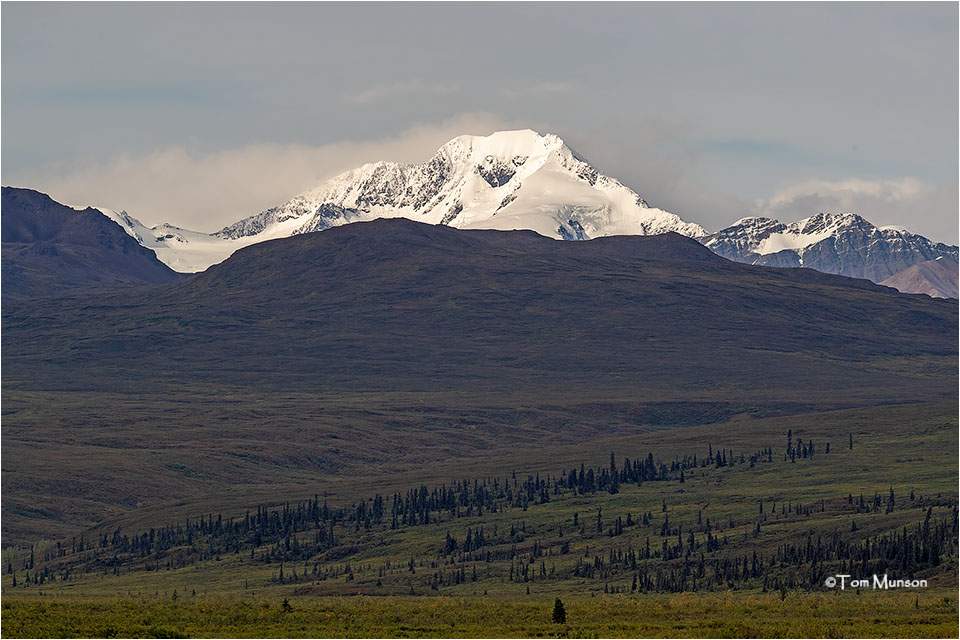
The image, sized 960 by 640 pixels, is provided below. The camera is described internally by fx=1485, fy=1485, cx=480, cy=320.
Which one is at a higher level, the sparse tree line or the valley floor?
the valley floor

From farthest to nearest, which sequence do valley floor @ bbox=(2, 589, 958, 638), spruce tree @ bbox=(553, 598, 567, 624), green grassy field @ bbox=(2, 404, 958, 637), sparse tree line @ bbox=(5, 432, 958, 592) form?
sparse tree line @ bbox=(5, 432, 958, 592), spruce tree @ bbox=(553, 598, 567, 624), green grassy field @ bbox=(2, 404, 958, 637), valley floor @ bbox=(2, 589, 958, 638)

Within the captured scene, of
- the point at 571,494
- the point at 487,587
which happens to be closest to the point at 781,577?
the point at 487,587

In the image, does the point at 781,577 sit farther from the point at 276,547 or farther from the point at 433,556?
the point at 276,547

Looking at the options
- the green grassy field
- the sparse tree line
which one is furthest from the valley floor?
the sparse tree line

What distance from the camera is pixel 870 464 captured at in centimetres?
18850

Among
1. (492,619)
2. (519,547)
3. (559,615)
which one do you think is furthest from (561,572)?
(559,615)

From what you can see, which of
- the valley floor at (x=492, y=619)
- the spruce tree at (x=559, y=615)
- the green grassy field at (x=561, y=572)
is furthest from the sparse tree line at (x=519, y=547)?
the spruce tree at (x=559, y=615)

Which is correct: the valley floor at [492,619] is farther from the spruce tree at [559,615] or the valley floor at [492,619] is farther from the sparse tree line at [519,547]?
the sparse tree line at [519,547]

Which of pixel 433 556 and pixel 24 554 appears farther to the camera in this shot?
pixel 24 554

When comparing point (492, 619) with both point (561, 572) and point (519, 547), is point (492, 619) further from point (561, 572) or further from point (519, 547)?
point (519, 547)

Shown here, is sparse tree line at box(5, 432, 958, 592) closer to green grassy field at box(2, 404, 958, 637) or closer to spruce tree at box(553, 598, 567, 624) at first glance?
green grassy field at box(2, 404, 958, 637)

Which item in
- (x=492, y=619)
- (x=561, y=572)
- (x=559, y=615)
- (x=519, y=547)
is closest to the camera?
(x=559, y=615)

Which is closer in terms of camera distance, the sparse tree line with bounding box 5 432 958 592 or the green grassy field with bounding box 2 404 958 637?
the green grassy field with bounding box 2 404 958 637

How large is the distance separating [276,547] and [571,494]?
1717 inches
